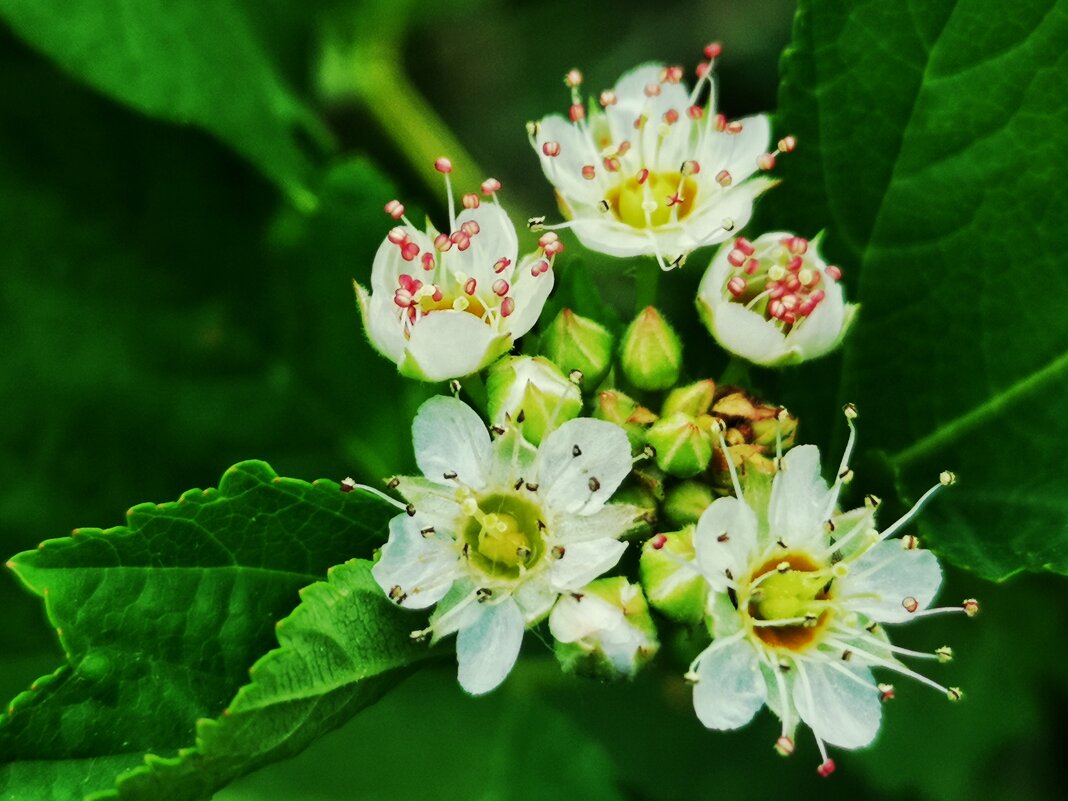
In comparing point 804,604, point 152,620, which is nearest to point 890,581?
point 804,604

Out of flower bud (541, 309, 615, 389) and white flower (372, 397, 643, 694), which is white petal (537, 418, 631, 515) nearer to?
white flower (372, 397, 643, 694)

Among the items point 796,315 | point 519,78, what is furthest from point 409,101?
point 796,315

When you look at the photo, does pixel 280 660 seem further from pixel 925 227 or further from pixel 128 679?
pixel 925 227

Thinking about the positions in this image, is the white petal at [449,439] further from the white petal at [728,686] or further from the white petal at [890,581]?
the white petal at [890,581]

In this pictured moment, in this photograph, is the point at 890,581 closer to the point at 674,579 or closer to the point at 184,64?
the point at 674,579

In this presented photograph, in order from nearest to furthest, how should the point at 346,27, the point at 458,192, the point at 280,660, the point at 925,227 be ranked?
the point at 280,660
the point at 925,227
the point at 458,192
the point at 346,27

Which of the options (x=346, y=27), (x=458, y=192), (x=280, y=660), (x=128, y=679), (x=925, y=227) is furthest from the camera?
(x=346, y=27)

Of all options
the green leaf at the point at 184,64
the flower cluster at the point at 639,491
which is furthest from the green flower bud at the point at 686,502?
the green leaf at the point at 184,64
